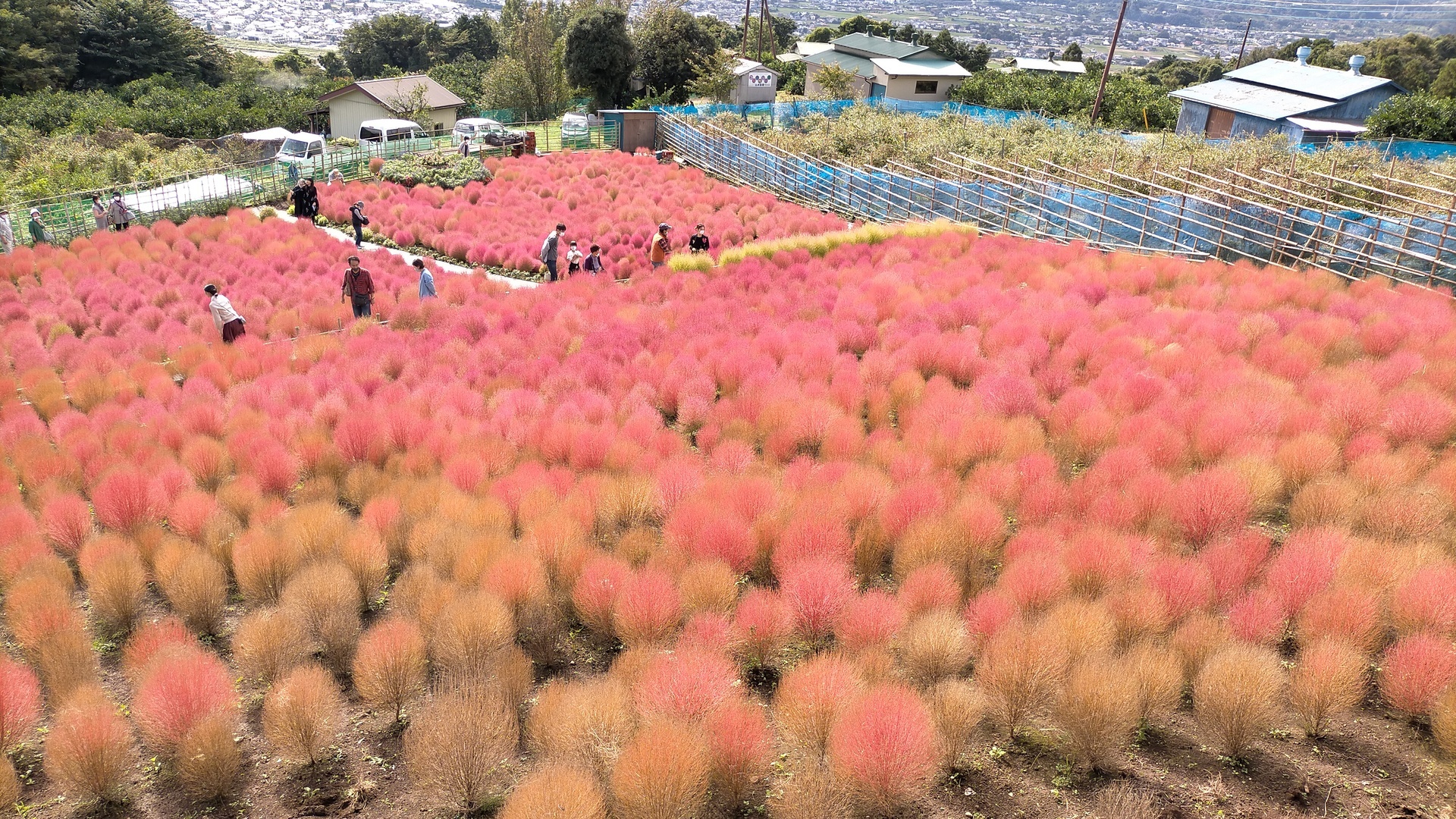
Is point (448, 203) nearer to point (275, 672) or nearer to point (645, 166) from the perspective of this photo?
point (645, 166)

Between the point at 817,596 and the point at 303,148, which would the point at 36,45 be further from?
the point at 817,596

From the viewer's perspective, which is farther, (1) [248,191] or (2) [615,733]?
(1) [248,191]

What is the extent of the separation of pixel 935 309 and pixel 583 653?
325 inches

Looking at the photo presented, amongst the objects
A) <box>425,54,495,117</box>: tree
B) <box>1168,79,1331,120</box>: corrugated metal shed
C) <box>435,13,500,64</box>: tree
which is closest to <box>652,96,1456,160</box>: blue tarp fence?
<box>1168,79,1331,120</box>: corrugated metal shed

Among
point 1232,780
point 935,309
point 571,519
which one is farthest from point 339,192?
point 1232,780

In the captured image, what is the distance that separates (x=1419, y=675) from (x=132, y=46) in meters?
67.8

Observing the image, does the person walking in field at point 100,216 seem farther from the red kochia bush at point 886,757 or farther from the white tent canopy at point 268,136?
the red kochia bush at point 886,757

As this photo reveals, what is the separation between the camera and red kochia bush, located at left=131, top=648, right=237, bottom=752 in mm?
4914

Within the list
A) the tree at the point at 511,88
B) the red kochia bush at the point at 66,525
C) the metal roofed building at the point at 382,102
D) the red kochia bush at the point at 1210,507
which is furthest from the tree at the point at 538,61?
the red kochia bush at the point at 1210,507

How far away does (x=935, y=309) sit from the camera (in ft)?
41.0

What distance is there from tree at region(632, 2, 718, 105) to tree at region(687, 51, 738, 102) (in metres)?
1.99

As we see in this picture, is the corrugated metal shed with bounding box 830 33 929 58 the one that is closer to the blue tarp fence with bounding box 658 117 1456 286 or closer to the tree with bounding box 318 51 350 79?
the blue tarp fence with bounding box 658 117 1456 286

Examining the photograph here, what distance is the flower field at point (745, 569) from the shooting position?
4.77 metres

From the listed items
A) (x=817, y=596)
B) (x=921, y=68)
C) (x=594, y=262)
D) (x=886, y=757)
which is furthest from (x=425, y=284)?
(x=921, y=68)
